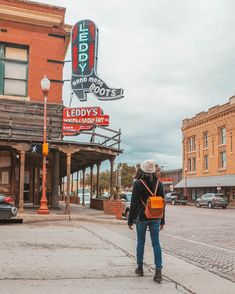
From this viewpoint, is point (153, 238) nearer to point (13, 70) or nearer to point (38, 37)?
point (13, 70)

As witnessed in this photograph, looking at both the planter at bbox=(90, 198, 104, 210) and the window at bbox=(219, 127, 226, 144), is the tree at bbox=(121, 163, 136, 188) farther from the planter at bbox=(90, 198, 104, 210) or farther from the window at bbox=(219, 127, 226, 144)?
the planter at bbox=(90, 198, 104, 210)

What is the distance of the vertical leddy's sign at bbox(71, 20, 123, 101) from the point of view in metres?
21.9

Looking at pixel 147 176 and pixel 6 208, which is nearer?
pixel 147 176

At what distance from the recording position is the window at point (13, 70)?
20.7 meters

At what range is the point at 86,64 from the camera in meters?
22.2

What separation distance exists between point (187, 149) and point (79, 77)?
41.2 metres

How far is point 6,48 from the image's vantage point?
20.9 metres

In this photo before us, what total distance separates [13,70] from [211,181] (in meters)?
35.6

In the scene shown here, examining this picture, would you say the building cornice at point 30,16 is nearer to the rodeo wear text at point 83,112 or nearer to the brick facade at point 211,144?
the rodeo wear text at point 83,112

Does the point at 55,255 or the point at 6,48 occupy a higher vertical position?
the point at 6,48

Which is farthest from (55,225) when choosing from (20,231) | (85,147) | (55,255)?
(55,255)

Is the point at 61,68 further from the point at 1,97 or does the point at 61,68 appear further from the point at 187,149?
the point at 187,149

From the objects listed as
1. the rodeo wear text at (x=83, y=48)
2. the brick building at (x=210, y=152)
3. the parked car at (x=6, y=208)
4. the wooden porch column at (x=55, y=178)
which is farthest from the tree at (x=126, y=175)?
the parked car at (x=6, y=208)

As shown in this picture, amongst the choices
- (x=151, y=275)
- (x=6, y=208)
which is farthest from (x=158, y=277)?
(x=6, y=208)
